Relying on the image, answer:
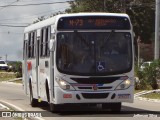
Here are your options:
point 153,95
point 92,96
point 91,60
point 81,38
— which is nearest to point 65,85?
point 92,96

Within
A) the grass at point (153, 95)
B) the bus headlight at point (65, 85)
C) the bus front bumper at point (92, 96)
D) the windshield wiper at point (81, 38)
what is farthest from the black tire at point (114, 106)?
the grass at point (153, 95)

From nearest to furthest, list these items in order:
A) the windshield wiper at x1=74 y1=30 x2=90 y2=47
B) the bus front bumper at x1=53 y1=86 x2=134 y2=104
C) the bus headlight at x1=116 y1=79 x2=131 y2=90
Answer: the bus front bumper at x1=53 y1=86 x2=134 y2=104 < the bus headlight at x1=116 y1=79 x2=131 y2=90 < the windshield wiper at x1=74 y1=30 x2=90 y2=47

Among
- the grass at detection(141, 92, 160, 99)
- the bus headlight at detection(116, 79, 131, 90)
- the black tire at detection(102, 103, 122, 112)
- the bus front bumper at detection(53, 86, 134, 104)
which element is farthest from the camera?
the grass at detection(141, 92, 160, 99)

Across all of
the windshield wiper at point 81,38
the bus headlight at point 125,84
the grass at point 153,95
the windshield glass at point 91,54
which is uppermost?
the windshield wiper at point 81,38

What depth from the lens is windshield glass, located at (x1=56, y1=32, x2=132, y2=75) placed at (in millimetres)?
17422

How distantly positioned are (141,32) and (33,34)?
58967 mm

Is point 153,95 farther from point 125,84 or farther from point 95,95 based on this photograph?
point 95,95

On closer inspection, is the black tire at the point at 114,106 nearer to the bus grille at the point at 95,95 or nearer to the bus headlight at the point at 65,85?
the bus grille at the point at 95,95

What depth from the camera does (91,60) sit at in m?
17.5

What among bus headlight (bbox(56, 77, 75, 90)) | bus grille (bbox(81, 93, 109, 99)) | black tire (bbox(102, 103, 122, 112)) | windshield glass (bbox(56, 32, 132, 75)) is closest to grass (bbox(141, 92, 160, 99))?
black tire (bbox(102, 103, 122, 112))

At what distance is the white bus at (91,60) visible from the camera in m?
17.3

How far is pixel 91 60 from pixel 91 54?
0.65 feet

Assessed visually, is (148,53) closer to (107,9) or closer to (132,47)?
(107,9)

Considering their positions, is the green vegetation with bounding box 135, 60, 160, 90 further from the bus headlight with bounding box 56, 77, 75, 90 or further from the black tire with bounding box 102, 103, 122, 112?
the bus headlight with bounding box 56, 77, 75, 90
